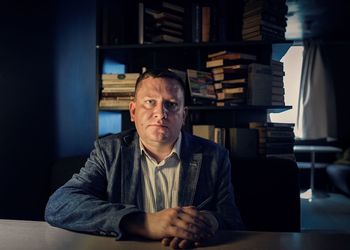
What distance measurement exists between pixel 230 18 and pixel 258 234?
188 centimetres

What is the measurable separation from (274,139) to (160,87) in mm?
1214

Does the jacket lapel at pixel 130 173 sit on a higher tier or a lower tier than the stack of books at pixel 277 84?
lower

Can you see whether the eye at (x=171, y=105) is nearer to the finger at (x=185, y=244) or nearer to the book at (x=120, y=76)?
the finger at (x=185, y=244)

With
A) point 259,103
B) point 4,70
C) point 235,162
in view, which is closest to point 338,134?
point 259,103

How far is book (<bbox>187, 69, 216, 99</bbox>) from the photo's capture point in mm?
2162

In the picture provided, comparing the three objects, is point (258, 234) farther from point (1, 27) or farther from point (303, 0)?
point (303, 0)

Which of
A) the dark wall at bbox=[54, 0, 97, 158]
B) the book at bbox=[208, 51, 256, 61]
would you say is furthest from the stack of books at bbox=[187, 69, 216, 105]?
the dark wall at bbox=[54, 0, 97, 158]

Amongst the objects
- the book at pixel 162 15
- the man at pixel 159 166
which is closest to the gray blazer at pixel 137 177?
the man at pixel 159 166

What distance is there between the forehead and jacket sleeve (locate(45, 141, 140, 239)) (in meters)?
0.37

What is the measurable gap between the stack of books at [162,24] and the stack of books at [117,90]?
1.03ft

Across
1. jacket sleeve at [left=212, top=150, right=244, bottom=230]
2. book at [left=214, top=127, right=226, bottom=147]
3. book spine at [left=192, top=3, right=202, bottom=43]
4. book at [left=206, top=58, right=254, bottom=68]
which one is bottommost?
jacket sleeve at [left=212, top=150, right=244, bottom=230]

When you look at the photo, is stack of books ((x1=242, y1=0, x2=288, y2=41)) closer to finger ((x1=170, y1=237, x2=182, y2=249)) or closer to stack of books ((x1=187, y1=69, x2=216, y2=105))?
stack of books ((x1=187, y1=69, x2=216, y2=105))

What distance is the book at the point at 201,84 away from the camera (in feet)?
7.09

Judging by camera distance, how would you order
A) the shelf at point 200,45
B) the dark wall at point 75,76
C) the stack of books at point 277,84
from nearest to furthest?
the dark wall at point 75,76
the shelf at point 200,45
the stack of books at point 277,84
